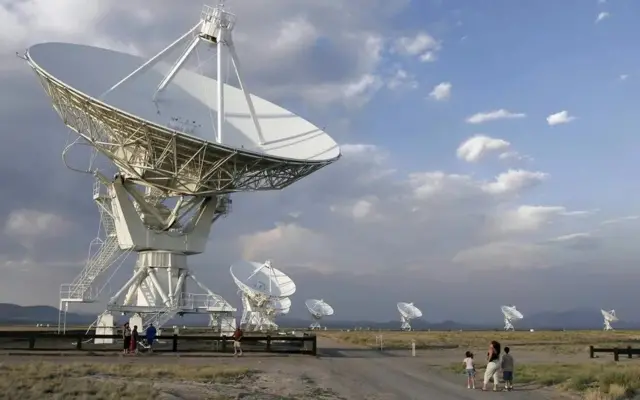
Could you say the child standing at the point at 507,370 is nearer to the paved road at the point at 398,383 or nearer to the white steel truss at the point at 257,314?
the paved road at the point at 398,383

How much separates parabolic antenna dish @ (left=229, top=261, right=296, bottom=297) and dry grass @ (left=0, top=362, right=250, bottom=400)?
29827 millimetres

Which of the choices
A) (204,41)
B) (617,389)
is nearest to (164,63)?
(204,41)

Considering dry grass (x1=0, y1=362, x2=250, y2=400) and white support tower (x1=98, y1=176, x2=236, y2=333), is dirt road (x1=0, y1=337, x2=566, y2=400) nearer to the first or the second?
dry grass (x1=0, y1=362, x2=250, y2=400)

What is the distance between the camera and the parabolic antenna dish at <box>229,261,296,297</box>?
49.8 metres

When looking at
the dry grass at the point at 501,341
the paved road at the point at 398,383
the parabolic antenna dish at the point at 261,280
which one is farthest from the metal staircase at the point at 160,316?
the parabolic antenna dish at the point at 261,280

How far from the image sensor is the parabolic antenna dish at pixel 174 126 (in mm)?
27328

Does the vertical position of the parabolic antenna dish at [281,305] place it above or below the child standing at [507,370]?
above

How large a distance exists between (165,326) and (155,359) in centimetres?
1302

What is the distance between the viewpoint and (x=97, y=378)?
1506cm

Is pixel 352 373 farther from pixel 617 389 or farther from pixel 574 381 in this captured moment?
pixel 617 389

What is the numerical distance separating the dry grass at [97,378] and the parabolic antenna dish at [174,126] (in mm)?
11497

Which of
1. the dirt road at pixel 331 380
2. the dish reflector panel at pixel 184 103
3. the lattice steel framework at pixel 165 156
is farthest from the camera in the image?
the dish reflector panel at pixel 184 103

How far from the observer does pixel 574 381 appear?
17562 mm

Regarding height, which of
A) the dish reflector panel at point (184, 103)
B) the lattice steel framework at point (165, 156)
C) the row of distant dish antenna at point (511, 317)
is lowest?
the row of distant dish antenna at point (511, 317)
